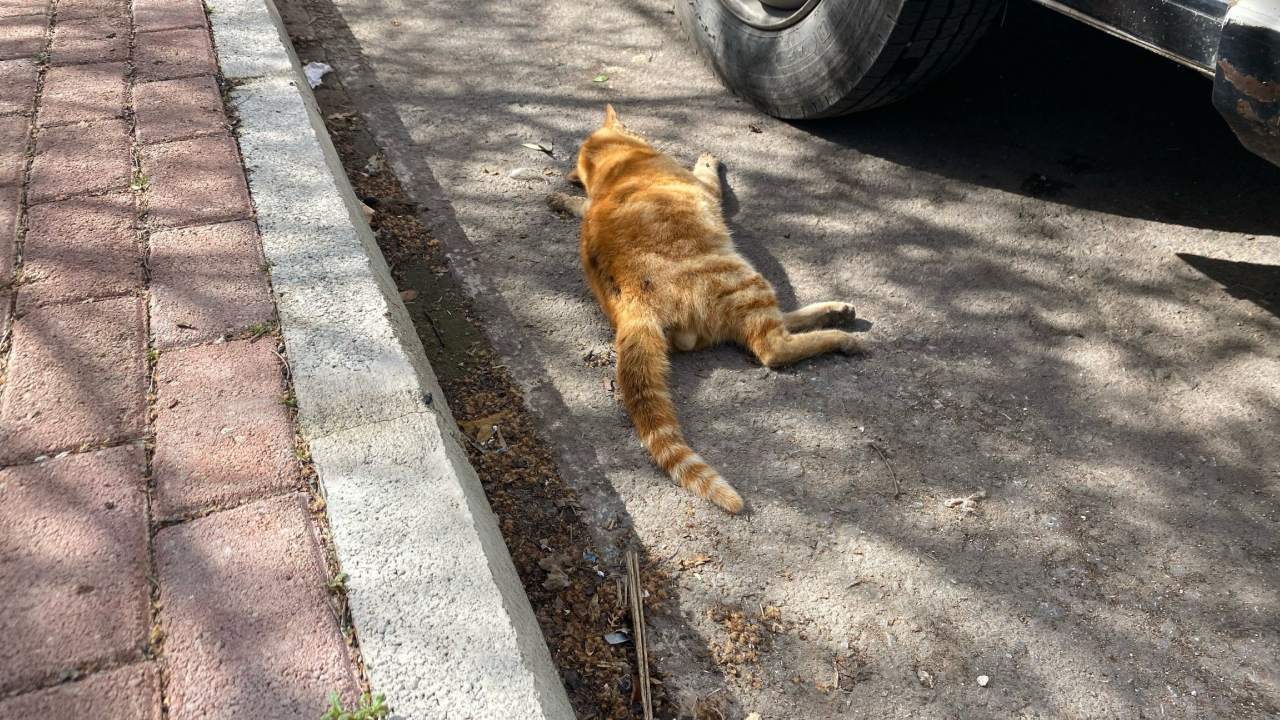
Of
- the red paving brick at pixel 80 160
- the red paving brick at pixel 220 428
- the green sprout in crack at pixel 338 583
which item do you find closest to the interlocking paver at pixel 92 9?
the red paving brick at pixel 80 160

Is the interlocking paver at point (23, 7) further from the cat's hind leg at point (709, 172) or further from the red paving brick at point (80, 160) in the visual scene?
the cat's hind leg at point (709, 172)

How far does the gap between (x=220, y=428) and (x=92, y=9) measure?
332 centimetres

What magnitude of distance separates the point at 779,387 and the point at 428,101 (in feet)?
8.08

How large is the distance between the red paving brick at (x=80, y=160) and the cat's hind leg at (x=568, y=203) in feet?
4.86

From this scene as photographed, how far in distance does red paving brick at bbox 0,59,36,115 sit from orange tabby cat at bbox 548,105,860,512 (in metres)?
2.30

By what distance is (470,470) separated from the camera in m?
2.19

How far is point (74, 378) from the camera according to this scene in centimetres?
222

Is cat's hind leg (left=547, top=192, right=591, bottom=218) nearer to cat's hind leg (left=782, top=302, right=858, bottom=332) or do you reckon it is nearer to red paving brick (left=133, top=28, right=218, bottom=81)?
cat's hind leg (left=782, top=302, right=858, bottom=332)

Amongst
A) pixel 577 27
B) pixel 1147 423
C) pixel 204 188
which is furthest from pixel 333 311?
pixel 577 27

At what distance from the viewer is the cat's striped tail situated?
2.36 metres

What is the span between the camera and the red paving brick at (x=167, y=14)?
4.02 m

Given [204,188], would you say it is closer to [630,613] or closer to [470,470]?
[470,470]

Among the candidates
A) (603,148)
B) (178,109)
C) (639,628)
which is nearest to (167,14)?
(178,109)

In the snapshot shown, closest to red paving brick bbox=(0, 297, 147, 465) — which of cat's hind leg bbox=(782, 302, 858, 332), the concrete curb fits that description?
the concrete curb
